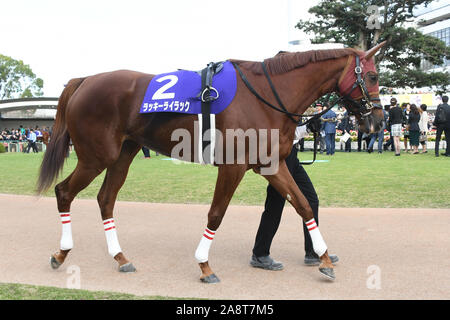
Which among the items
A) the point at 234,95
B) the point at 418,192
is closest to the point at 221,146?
the point at 234,95

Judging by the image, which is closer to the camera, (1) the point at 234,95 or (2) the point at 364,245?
(1) the point at 234,95

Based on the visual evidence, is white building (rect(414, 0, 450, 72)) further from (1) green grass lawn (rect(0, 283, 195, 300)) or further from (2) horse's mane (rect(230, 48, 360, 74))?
(1) green grass lawn (rect(0, 283, 195, 300))

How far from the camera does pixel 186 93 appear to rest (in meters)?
3.64

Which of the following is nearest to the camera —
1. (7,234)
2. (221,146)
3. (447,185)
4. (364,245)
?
(221,146)

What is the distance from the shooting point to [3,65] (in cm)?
6162

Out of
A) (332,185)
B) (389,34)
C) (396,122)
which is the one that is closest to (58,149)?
(332,185)

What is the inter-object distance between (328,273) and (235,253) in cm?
116

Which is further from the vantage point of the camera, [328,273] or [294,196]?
[294,196]

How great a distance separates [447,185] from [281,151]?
5.79 meters

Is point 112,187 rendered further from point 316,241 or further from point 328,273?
point 328,273

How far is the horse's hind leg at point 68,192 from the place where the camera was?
12.7 ft

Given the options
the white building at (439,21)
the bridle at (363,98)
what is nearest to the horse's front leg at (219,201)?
the bridle at (363,98)

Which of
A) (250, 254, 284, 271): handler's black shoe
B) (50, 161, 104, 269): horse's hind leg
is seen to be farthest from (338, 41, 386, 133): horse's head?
(50, 161, 104, 269): horse's hind leg

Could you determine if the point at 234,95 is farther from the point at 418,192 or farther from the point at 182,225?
the point at 418,192
